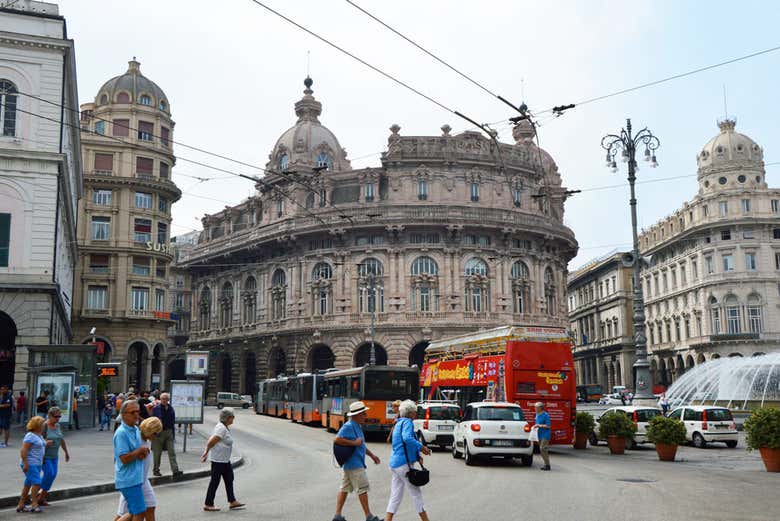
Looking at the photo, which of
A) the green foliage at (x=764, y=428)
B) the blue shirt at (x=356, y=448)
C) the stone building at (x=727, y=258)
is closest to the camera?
the blue shirt at (x=356, y=448)

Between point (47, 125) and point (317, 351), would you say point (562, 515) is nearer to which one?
point (47, 125)

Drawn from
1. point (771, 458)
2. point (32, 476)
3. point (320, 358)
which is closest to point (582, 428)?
point (771, 458)

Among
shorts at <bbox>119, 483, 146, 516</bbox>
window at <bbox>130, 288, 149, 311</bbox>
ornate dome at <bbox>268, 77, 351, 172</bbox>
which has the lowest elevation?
shorts at <bbox>119, 483, 146, 516</bbox>

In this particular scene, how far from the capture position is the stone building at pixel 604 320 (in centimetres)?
8969

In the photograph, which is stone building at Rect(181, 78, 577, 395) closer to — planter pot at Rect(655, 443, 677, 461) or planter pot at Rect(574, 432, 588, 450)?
planter pot at Rect(574, 432, 588, 450)

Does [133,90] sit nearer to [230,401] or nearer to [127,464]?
[230,401]

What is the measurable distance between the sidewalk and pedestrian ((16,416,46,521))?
0.96 m

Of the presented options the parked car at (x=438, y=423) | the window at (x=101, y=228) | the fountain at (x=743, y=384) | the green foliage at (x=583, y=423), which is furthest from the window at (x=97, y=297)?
the green foliage at (x=583, y=423)

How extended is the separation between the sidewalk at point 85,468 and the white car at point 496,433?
227 inches

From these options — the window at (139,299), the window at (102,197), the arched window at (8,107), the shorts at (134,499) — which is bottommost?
the shorts at (134,499)

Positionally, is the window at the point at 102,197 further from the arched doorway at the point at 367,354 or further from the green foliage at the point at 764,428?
the green foliage at the point at 764,428

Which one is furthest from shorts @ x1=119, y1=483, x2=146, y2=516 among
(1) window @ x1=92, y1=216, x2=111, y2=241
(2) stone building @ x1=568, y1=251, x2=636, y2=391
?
(2) stone building @ x1=568, y1=251, x2=636, y2=391

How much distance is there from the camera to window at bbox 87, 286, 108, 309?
5628cm

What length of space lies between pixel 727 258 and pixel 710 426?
49550 mm
